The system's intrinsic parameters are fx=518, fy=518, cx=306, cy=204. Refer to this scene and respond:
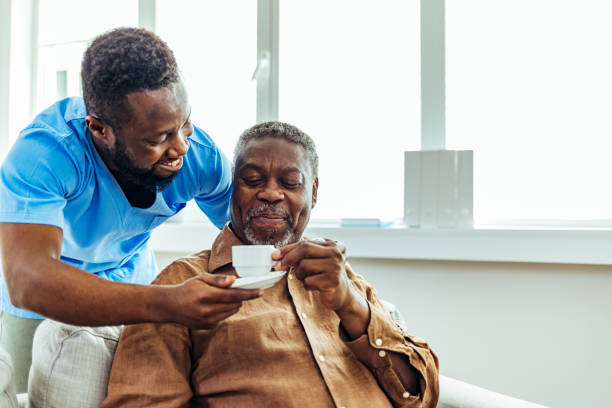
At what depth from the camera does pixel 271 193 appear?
1309 mm

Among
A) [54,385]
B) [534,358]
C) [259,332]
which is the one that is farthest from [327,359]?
[534,358]

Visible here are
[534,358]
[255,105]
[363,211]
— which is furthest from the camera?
[255,105]

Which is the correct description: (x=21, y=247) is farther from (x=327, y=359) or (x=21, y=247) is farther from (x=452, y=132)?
(x=452, y=132)

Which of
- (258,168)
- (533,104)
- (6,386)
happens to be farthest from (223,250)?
(533,104)

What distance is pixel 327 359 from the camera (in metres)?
1.20

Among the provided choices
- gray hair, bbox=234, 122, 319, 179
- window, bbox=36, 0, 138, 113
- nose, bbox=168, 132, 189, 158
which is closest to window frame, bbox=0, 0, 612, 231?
window, bbox=36, 0, 138, 113

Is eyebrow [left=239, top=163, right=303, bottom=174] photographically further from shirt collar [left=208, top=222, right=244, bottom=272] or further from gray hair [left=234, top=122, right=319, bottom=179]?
shirt collar [left=208, top=222, right=244, bottom=272]

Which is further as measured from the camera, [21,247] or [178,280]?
[178,280]

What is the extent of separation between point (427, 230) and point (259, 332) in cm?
100

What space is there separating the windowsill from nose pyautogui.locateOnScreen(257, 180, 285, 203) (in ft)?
2.66

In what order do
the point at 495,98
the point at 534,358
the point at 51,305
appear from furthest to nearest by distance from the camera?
the point at 495,98
the point at 534,358
the point at 51,305

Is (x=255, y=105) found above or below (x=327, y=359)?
above

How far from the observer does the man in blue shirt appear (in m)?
0.93

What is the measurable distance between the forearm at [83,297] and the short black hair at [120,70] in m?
0.33
